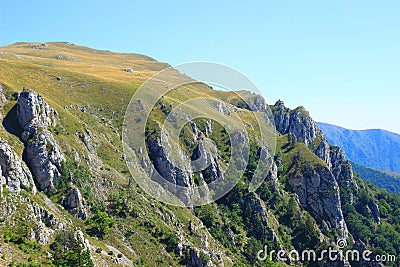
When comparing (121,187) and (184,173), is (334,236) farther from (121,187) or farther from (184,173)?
(121,187)

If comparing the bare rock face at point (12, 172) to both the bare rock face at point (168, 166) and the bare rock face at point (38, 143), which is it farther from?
the bare rock face at point (168, 166)

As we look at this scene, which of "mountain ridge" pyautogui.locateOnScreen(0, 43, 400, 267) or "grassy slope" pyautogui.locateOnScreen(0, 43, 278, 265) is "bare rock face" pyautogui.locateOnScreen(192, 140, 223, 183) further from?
"grassy slope" pyautogui.locateOnScreen(0, 43, 278, 265)

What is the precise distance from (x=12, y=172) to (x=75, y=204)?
16.2m

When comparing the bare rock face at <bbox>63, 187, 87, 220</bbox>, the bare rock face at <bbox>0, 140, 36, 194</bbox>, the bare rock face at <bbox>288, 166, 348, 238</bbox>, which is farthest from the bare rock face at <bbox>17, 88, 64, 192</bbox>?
the bare rock face at <bbox>288, 166, 348, 238</bbox>

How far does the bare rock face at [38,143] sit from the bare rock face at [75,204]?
394cm

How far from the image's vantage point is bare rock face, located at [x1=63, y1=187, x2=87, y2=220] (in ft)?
244

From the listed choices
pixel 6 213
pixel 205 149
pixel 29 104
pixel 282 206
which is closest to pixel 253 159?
pixel 282 206

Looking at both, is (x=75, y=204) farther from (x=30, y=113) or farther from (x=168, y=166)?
(x=168, y=166)

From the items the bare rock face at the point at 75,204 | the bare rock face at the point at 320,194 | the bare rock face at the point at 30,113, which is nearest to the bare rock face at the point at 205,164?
the bare rock face at the point at 320,194

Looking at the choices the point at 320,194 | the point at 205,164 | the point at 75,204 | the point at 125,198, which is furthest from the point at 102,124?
the point at 320,194

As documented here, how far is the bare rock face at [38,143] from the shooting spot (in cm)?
7369

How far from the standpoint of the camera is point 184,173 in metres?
115

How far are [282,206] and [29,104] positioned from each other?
354 feet

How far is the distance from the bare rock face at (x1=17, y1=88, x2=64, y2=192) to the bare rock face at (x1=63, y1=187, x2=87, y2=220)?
3.94 meters
